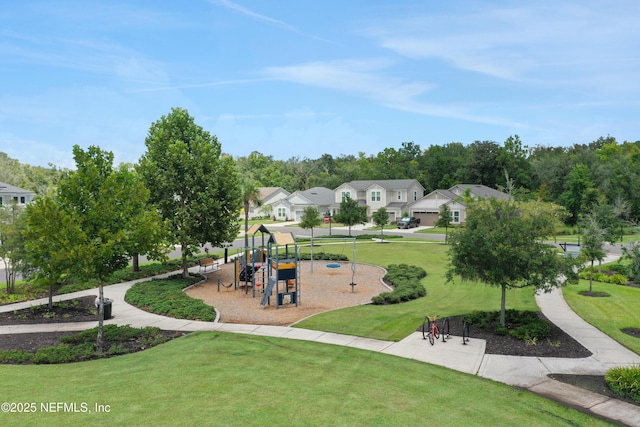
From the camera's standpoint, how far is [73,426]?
846 cm

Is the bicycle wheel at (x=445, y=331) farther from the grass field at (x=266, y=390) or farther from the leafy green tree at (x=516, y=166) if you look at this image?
the leafy green tree at (x=516, y=166)

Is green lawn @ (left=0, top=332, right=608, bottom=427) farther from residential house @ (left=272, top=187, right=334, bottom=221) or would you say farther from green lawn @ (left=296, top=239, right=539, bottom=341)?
residential house @ (left=272, top=187, right=334, bottom=221)

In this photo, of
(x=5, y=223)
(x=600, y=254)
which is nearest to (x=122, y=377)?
(x=5, y=223)

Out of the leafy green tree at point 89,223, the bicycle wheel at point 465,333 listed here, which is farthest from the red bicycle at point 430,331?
the leafy green tree at point 89,223

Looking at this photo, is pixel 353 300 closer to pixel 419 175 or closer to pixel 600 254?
pixel 600 254

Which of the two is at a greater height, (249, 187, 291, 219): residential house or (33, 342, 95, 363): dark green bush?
(249, 187, 291, 219): residential house

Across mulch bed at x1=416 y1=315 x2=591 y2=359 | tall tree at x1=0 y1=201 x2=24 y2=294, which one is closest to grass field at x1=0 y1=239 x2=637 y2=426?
mulch bed at x1=416 y1=315 x2=591 y2=359

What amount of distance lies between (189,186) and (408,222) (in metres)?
45.5

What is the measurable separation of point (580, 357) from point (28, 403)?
1474 centimetres

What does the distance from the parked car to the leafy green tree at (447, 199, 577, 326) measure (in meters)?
49.8

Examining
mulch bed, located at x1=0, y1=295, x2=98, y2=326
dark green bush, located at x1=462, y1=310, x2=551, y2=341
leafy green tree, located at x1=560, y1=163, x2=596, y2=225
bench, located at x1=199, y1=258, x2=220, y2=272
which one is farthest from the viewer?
leafy green tree, located at x1=560, y1=163, x2=596, y2=225

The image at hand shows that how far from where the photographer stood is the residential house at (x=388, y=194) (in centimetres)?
7581

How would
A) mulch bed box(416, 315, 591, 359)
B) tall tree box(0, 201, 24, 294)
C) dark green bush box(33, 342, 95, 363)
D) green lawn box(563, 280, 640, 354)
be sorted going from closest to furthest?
dark green bush box(33, 342, 95, 363), mulch bed box(416, 315, 591, 359), green lawn box(563, 280, 640, 354), tall tree box(0, 201, 24, 294)

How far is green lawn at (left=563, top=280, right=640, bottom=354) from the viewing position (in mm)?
16984
